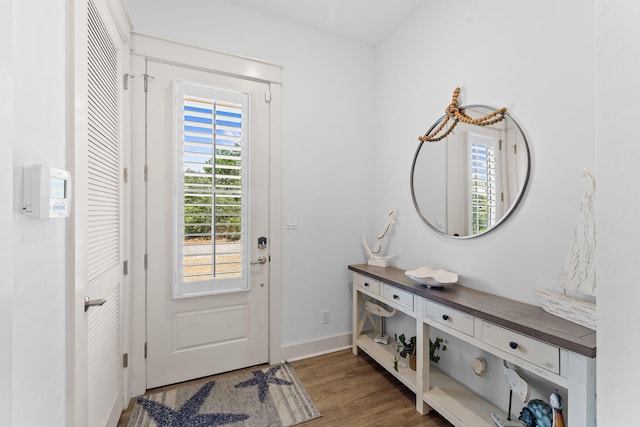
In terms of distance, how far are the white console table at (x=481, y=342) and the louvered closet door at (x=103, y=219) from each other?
5.59ft

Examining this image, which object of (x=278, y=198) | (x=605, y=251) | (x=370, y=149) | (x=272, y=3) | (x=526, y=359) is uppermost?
(x=272, y=3)

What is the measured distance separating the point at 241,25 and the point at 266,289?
82.5 inches

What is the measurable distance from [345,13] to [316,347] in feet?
9.23

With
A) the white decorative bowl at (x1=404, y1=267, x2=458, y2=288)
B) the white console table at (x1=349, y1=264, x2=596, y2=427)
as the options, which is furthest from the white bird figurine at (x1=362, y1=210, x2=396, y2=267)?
the white decorative bowl at (x1=404, y1=267, x2=458, y2=288)

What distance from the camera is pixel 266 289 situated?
234cm

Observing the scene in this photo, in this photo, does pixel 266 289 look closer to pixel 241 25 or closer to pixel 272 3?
pixel 241 25

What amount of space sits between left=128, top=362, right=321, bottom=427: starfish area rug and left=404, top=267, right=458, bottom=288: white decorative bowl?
3.48 feet

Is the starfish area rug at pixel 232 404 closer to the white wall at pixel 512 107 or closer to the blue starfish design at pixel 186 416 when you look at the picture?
the blue starfish design at pixel 186 416

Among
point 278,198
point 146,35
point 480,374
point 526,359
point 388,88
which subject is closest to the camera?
point 526,359

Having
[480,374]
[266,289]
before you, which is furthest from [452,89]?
[266,289]

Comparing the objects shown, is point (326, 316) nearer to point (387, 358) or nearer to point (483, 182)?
point (387, 358)

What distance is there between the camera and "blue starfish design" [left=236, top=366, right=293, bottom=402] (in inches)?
78.5

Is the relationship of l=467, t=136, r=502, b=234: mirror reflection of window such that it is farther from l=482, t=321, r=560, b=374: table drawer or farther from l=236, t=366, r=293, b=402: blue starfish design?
l=236, t=366, r=293, b=402: blue starfish design

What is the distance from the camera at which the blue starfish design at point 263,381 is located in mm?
1993
